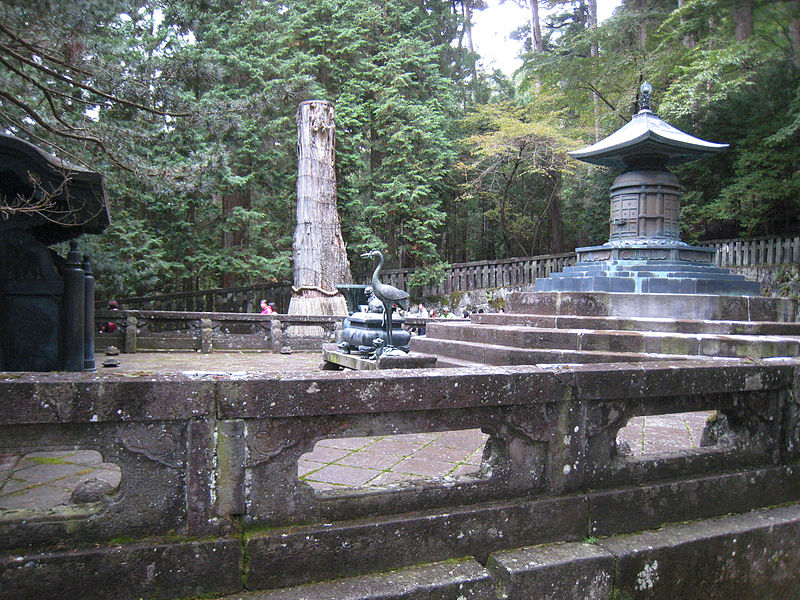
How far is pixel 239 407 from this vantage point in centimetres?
191

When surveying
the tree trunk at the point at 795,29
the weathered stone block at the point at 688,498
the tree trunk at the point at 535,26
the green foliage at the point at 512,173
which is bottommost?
the weathered stone block at the point at 688,498

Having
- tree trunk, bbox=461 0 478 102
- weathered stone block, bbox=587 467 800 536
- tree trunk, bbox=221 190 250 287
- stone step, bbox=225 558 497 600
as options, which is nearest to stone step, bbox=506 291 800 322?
weathered stone block, bbox=587 467 800 536

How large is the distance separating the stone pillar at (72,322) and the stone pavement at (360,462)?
2476 millimetres

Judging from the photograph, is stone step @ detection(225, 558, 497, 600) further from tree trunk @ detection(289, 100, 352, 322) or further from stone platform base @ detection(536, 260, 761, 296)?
tree trunk @ detection(289, 100, 352, 322)

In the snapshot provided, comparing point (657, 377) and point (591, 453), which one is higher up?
point (657, 377)

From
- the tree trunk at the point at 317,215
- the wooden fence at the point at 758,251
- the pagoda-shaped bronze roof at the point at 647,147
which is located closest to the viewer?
the pagoda-shaped bronze roof at the point at 647,147

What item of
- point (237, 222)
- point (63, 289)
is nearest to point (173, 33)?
point (237, 222)

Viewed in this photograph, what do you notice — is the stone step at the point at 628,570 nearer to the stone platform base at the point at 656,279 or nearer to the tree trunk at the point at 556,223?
the stone platform base at the point at 656,279

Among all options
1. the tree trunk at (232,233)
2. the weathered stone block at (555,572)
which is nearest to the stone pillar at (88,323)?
the weathered stone block at (555,572)

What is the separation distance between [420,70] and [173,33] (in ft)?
29.6

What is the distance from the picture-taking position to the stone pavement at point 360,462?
2.90 metres

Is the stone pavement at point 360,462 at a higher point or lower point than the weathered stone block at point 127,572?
lower

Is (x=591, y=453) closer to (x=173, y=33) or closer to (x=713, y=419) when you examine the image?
(x=713, y=419)

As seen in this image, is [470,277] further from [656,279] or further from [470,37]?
[470,37]
